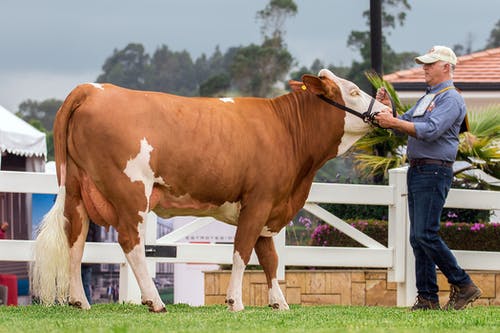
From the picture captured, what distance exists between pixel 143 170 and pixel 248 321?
1543 mm

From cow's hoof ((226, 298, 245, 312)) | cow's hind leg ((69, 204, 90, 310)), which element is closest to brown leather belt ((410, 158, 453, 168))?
cow's hoof ((226, 298, 245, 312))

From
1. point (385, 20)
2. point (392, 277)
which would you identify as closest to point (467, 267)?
point (392, 277)

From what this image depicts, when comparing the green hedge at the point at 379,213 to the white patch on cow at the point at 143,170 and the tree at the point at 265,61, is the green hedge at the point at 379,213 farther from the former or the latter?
the tree at the point at 265,61

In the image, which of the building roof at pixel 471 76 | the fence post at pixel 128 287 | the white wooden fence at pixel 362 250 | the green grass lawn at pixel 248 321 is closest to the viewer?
the green grass lawn at pixel 248 321

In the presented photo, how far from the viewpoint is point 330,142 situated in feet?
32.9

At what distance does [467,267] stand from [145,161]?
15.2ft

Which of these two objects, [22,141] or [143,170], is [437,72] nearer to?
[143,170]

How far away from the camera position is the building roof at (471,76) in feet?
74.9

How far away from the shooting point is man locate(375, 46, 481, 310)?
952 centimetres

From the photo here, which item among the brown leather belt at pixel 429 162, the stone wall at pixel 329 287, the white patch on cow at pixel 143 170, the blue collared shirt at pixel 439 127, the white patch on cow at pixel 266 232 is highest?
the blue collared shirt at pixel 439 127

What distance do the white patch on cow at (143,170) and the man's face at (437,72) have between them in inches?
101

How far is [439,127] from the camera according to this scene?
9.42 meters

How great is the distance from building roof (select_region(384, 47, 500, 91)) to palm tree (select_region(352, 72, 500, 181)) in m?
7.42

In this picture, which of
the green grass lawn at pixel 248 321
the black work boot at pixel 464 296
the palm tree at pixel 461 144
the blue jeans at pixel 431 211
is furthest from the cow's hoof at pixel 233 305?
the palm tree at pixel 461 144
